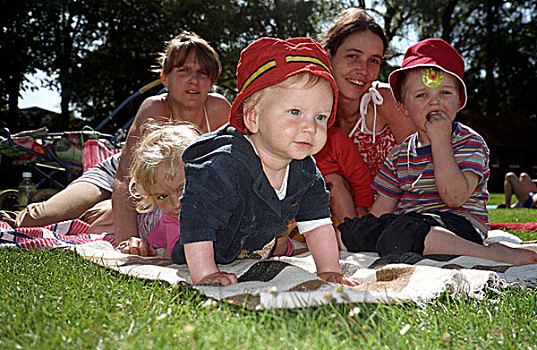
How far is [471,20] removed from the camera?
25.5 meters

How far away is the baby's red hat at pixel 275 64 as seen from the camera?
1.91m

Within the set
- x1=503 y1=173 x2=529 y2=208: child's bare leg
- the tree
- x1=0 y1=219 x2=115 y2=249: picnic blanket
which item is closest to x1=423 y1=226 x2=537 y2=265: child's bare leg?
x1=0 y1=219 x2=115 y2=249: picnic blanket

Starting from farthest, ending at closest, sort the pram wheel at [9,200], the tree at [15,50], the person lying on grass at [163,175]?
the tree at [15,50] < the pram wheel at [9,200] < the person lying on grass at [163,175]

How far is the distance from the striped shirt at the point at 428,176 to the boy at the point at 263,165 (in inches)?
40.8

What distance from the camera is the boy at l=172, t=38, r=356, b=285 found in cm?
186

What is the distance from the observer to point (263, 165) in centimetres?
212

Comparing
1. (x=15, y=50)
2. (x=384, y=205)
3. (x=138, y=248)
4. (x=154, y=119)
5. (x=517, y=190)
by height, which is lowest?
(x=517, y=190)

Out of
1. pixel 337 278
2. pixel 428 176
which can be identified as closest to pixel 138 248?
pixel 337 278

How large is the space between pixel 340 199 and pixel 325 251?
1442 millimetres

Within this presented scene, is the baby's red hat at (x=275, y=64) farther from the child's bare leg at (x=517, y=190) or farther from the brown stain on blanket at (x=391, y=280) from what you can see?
the child's bare leg at (x=517, y=190)

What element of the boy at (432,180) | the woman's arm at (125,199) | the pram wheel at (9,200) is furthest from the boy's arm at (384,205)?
the pram wheel at (9,200)

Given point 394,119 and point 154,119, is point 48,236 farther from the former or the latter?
point 394,119

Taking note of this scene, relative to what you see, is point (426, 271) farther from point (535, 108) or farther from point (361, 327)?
point (535, 108)

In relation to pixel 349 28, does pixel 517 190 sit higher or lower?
lower
